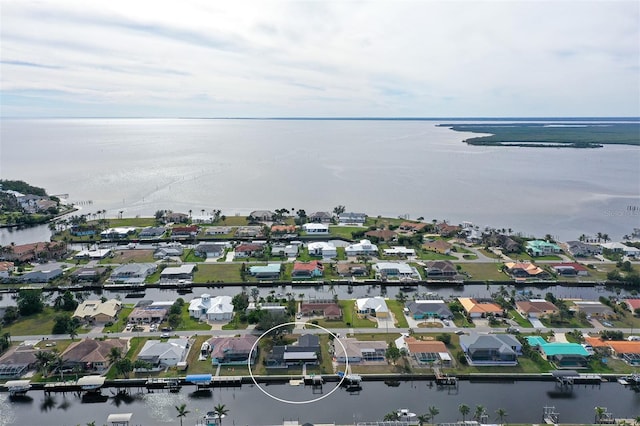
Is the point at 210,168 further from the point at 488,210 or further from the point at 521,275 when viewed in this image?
the point at 521,275

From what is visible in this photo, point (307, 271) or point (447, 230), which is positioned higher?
point (447, 230)

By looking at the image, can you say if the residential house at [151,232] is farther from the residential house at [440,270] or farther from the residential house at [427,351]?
the residential house at [427,351]

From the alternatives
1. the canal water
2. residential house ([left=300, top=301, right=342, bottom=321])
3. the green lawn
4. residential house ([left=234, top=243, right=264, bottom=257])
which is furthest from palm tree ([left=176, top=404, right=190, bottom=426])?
residential house ([left=234, top=243, right=264, bottom=257])

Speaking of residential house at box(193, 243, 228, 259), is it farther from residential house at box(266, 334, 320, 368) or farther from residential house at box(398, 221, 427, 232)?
residential house at box(398, 221, 427, 232)

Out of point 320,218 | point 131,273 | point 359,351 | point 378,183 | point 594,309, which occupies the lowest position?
point 359,351

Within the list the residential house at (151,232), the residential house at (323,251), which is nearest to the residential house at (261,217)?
the residential house at (151,232)

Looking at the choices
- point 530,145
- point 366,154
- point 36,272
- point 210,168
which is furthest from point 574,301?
point 530,145

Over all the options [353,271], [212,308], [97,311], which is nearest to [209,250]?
[212,308]

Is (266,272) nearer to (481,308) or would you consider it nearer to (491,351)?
(481,308)

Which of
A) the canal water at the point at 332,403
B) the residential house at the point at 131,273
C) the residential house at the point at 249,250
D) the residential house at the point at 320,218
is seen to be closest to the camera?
the canal water at the point at 332,403
